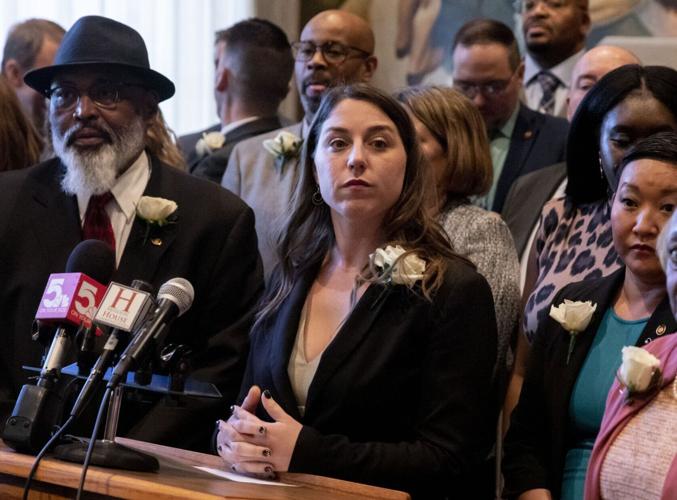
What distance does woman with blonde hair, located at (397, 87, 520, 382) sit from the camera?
4.39 m

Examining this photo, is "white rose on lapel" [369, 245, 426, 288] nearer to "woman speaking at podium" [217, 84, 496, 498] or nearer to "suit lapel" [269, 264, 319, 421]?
"woman speaking at podium" [217, 84, 496, 498]

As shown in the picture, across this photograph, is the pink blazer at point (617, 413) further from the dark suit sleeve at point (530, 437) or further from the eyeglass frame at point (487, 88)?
the eyeglass frame at point (487, 88)

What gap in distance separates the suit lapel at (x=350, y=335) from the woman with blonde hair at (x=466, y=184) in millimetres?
806

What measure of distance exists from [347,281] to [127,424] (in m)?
0.87

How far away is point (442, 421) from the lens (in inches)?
138

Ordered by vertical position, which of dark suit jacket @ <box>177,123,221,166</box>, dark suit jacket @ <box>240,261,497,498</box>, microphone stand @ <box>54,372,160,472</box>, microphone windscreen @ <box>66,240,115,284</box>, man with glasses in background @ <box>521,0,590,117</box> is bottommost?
microphone stand @ <box>54,372,160,472</box>

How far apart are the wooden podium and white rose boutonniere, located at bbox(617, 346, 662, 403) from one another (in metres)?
0.60

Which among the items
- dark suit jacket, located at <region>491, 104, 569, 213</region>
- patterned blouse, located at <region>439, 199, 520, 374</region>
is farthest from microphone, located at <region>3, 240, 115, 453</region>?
dark suit jacket, located at <region>491, 104, 569, 213</region>

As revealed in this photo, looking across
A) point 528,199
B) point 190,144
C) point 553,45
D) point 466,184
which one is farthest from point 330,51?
point 553,45

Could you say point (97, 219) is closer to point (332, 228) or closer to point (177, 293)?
point (332, 228)

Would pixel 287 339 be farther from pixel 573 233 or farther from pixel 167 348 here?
pixel 573 233

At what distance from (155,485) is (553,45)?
14.6 feet

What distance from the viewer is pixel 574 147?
4316mm

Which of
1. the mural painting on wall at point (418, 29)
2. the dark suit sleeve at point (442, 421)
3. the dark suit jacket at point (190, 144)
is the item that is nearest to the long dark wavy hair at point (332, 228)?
the dark suit sleeve at point (442, 421)
